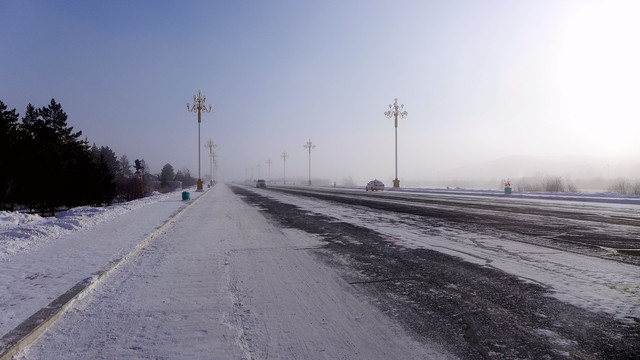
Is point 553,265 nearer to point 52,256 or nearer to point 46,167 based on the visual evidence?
point 52,256

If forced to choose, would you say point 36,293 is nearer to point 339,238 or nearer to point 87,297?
point 87,297

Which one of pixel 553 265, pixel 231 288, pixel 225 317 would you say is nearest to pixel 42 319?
pixel 225 317

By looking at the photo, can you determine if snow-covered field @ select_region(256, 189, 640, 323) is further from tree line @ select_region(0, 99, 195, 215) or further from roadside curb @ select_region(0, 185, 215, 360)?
tree line @ select_region(0, 99, 195, 215)

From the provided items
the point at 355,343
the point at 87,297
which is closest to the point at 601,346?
the point at 355,343

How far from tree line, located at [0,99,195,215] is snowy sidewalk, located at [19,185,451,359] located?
135ft

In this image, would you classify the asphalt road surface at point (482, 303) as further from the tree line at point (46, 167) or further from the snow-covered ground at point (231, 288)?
the tree line at point (46, 167)

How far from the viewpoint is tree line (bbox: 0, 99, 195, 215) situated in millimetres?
37806

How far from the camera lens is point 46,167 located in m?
38.9

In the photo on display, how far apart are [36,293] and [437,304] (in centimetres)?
475

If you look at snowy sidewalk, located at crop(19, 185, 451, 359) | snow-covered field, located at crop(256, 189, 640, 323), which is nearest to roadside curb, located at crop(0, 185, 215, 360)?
snowy sidewalk, located at crop(19, 185, 451, 359)

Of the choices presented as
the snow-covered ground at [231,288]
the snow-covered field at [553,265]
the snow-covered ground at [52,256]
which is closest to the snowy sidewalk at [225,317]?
the snow-covered ground at [231,288]

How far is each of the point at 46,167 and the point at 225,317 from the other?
1786 inches

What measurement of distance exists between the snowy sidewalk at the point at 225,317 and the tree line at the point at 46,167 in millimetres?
41071

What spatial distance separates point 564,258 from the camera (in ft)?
20.4
